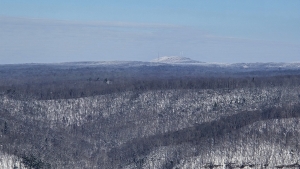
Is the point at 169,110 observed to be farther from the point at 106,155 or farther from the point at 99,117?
the point at 106,155

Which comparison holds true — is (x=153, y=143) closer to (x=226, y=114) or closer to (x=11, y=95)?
→ (x=226, y=114)

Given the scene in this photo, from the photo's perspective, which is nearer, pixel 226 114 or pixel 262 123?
pixel 262 123

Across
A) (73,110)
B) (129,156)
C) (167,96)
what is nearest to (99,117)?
(73,110)

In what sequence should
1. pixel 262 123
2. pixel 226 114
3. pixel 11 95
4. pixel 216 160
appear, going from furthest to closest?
pixel 11 95, pixel 226 114, pixel 262 123, pixel 216 160

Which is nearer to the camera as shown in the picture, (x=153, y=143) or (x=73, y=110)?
(x=153, y=143)

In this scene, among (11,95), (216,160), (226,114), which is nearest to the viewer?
(216,160)

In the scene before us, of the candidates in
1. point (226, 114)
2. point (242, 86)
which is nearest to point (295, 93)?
point (242, 86)
